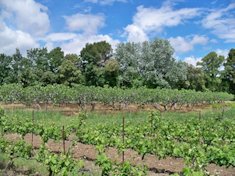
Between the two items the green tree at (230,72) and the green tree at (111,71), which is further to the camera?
the green tree at (230,72)

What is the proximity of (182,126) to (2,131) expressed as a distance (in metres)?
7.41

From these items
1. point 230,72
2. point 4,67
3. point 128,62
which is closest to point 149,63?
point 128,62

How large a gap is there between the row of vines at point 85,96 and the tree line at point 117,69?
967cm

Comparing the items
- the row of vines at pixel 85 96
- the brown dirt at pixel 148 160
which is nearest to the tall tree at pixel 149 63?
the row of vines at pixel 85 96

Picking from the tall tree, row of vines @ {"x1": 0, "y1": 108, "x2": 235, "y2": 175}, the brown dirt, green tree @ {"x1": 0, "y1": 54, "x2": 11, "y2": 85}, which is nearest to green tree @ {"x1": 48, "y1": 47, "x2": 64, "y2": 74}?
green tree @ {"x1": 0, "y1": 54, "x2": 11, "y2": 85}

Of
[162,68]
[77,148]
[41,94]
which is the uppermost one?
[162,68]

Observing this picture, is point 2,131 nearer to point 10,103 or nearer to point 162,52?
point 10,103

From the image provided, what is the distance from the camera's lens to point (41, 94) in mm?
39281

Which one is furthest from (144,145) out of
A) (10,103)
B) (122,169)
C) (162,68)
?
(162,68)

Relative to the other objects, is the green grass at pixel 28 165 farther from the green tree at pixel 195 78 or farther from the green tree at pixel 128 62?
the green tree at pixel 195 78

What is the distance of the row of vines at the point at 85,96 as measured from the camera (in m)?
39.4

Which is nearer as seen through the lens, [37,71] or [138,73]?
[138,73]

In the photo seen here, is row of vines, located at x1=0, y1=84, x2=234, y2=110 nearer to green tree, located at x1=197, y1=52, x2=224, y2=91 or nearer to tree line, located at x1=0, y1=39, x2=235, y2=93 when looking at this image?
tree line, located at x1=0, y1=39, x2=235, y2=93

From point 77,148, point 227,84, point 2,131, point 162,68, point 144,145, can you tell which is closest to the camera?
point 144,145
